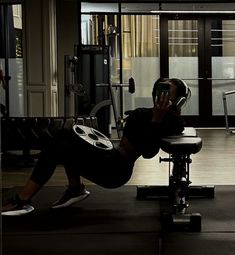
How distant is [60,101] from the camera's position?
8.50m

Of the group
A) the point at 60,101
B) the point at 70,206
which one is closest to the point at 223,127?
the point at 60,101

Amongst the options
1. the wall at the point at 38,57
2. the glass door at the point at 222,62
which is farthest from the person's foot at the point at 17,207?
the glass door at the point at 222,62

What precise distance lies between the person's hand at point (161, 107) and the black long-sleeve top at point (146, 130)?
40 millimetres

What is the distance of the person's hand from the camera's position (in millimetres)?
3340

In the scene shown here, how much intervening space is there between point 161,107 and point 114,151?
0.42 meters

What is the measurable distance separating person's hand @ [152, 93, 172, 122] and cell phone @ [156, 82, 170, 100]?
0.06 ft

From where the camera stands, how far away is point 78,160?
3.36 metres

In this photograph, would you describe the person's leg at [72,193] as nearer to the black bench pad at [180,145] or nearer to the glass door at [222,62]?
the black bench pad at [180,145]

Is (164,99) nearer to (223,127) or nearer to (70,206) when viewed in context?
(70,206)

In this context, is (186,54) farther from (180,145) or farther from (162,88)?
(180,145)

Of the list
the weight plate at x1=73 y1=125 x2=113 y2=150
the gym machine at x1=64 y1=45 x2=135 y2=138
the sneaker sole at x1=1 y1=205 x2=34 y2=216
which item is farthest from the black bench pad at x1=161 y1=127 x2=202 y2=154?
the gym machine at x1=64 y1=45 x2=135 y2=138

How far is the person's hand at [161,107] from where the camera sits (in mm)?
3340

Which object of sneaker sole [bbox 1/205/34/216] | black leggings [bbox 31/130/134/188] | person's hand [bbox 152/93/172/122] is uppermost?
person's hand [bbox 152/93/172/122]

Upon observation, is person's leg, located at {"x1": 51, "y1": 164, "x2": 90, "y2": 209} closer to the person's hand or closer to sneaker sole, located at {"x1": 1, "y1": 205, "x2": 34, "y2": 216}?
sneaker sole, located at {"x1": 1, "y1": 205, "x2": 34, "y2": 216}
